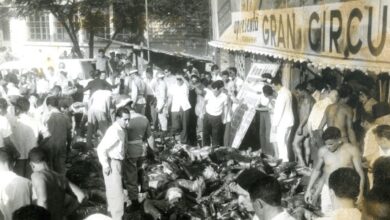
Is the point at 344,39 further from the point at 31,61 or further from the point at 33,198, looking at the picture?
the point at 31,61

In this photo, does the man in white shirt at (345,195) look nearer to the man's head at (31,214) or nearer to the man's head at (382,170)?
the man's head at (382,170)

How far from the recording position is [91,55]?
33.3 meters

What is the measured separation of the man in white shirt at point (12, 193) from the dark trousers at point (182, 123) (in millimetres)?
9390

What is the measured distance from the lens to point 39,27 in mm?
40188

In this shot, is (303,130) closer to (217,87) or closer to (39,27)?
(217,87)

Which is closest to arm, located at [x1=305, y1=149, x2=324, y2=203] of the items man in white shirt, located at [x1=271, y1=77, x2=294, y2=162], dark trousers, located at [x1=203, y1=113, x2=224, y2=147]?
man in white shirt, located at [x1=271, y1=77, x2=294, y2=162]

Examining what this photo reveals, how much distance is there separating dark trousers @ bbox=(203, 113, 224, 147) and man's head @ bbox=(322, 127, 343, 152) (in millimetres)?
6833

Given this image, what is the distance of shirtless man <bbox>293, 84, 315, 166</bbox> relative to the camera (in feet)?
36.7

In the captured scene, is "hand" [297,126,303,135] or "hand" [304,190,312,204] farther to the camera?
"hand" [297,126,303,135]

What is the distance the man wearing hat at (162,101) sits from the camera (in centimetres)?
1605

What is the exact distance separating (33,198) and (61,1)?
26922 mm

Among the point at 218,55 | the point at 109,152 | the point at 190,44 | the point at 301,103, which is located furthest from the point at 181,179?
the point at 190,44

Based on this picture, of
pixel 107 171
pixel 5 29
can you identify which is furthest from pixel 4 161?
pixel 5 29

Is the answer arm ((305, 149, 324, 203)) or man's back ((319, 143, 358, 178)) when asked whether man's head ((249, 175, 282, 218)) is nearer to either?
man's back ((319, 143, 358, 178))
